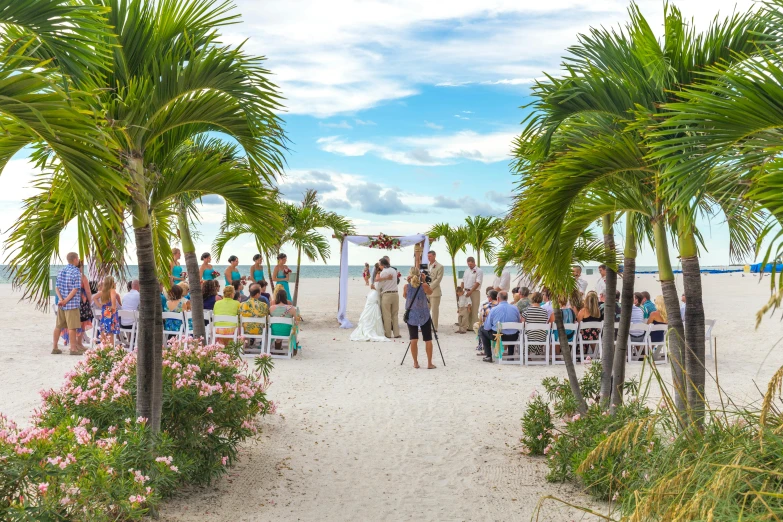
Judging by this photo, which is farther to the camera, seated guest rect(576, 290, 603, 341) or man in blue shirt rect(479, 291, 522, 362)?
seated guest rect(576, 290, 603, 341)

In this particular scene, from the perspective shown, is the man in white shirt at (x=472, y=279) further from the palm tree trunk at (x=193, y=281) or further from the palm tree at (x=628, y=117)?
the palm tree at (x=628, y=117)

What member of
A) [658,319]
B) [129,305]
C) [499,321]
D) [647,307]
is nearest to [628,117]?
[499,321]

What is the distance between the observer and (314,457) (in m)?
6.03

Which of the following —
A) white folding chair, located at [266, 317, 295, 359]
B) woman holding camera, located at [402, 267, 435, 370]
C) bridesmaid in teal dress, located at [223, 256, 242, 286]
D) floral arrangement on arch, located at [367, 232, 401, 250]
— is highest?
floral arrangement on arch, located at [367, 232, 401, 250]

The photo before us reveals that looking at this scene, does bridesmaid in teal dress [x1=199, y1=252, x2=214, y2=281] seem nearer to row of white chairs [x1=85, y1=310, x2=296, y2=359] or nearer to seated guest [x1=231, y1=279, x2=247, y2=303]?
seated guest [x1=231, y1=279, x2=247, y2=303]

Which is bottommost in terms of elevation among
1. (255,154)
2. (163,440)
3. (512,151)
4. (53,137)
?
(163,440)

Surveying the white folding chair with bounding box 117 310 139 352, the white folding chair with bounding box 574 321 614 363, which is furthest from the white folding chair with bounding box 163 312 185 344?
the white folding chair with bounding box 574 321 614 363

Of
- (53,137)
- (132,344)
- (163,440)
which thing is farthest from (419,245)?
(53,137)

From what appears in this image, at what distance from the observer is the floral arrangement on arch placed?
1817 cm

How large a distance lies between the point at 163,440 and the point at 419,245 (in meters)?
13.0

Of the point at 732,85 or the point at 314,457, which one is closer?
the point at 732,85

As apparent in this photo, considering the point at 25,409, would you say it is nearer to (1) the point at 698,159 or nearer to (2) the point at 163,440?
(2) the point at 163,440

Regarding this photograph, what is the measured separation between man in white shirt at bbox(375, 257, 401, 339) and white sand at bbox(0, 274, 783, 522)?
221cm

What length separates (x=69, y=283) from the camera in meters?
11.4
